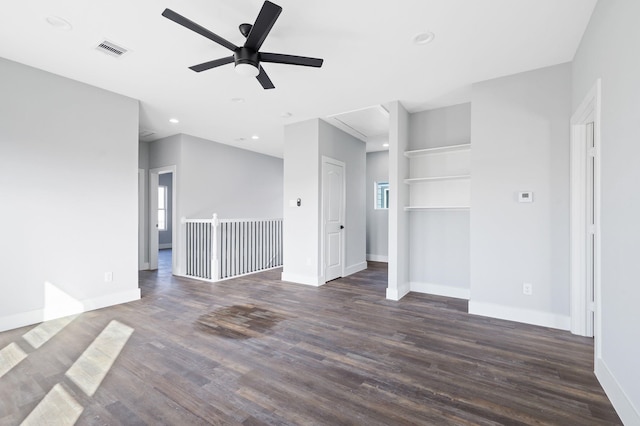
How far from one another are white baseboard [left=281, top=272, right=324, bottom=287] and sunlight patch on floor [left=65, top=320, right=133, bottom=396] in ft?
8.56

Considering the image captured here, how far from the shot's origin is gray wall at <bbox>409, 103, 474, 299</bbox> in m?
4.34

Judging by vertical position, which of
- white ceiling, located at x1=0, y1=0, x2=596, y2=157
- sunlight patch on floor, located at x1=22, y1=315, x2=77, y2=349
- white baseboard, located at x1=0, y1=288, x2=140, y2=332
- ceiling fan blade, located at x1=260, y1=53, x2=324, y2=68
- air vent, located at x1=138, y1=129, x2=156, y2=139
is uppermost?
white ceiling, located at x1=0, y1=0, x2=596, y2=157

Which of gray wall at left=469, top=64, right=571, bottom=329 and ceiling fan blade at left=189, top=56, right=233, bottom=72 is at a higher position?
ceiling fan blade at left=189, top=56, right=233, bottom=72

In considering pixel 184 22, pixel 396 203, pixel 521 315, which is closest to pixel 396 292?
pixel 396 203

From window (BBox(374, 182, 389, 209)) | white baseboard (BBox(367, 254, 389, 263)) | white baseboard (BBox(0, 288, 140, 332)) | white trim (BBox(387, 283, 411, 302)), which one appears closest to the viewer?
white baseboard (BBox(0, 288, 140, 332))

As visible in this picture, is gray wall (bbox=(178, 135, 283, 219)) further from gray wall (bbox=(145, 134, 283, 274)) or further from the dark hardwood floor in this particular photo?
the dark hardwood floor

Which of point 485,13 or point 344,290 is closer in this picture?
point 485,13

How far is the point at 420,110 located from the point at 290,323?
11.9 ft

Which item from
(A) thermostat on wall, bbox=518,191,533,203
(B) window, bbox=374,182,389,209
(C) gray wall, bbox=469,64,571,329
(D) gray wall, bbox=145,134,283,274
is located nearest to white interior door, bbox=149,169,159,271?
(D) gray wall, bbox=145,134,283,274

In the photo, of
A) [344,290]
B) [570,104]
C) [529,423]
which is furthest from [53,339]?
[570,104]

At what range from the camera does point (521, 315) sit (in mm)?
3379

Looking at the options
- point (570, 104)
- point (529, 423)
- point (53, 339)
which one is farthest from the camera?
point (570, 104)

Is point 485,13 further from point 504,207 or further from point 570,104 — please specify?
point 504,207

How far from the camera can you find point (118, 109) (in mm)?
4090
